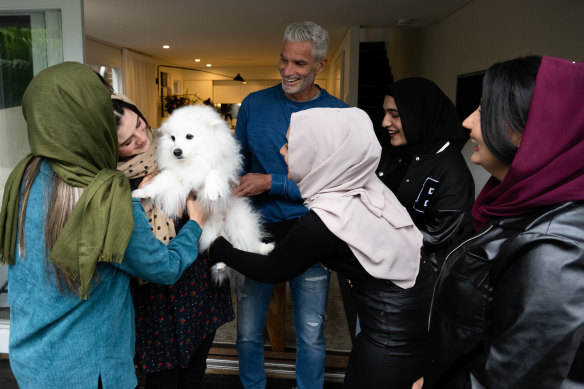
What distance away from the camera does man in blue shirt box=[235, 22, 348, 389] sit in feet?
5.99

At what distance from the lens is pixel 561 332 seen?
27.5 inches

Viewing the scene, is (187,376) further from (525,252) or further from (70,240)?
(525,252)

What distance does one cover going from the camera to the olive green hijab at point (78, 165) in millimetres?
938

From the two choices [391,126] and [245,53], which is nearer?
[391,126]

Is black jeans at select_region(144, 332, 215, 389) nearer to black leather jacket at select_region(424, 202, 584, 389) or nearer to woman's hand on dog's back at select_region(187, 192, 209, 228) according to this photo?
woman's hand on dog's back at select_region(187, 192, 209, 228)

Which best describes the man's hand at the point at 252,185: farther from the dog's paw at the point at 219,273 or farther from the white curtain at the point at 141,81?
the white curtain at the point at 141,81

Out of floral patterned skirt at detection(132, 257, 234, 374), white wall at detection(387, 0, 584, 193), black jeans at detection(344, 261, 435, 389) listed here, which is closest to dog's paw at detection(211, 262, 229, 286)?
floral patterned skirt at detection(132, 257, 234, 374)

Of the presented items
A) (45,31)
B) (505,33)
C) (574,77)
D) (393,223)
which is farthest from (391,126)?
(505,33)

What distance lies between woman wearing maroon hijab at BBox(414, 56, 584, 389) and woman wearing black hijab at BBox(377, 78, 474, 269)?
0.96 m

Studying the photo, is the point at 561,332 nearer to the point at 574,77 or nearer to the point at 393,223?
the point at 574,77

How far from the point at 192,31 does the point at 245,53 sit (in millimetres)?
3340

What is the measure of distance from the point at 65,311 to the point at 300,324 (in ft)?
3.51

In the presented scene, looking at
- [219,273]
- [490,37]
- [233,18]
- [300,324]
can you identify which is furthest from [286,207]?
[233,18]

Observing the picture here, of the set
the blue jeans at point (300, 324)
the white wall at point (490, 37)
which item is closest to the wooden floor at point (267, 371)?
the blue jeans at point (300, 324)
